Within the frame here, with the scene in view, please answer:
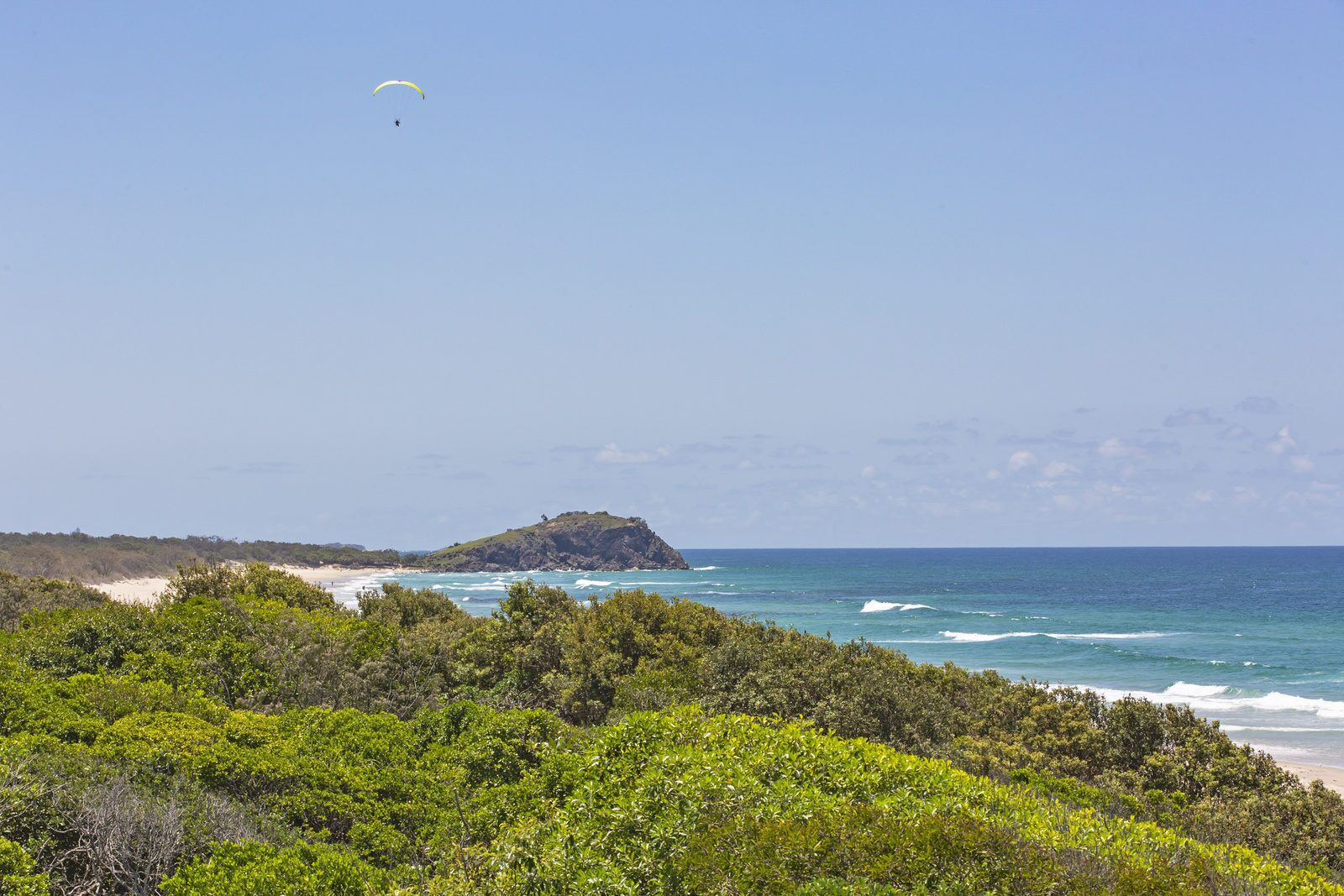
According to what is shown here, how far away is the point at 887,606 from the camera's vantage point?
278 ft

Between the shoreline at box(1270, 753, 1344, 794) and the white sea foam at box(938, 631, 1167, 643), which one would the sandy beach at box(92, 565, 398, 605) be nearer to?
the shoreline at box(1270, 753, 1344, 794)

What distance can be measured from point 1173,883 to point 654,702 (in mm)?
14621

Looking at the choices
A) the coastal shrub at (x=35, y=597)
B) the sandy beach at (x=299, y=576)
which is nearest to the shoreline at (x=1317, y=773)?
the coastal shrub at (x=35, y=597)

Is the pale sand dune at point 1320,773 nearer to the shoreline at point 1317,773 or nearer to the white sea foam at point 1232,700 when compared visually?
the shoreline at point 1317,773

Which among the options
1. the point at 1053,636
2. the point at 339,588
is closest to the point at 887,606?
the point at 1053,636

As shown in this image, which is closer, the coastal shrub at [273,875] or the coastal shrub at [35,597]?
the coastal shrub at [273,875]

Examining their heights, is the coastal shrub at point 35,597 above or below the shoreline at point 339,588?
above

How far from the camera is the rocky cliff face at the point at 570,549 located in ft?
519

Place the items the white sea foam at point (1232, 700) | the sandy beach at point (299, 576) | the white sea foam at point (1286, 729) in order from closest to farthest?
1. the white sea foam at point (1286, 729)
2. the white sea foam at point (1232, 700)
3. the sandy beach at point (299, 576)

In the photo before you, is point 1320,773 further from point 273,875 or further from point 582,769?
point 273,875

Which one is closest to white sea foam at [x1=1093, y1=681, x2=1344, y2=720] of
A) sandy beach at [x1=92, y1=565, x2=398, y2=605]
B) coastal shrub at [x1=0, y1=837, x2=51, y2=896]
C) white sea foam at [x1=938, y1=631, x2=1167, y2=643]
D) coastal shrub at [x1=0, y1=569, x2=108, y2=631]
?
white sea foam at [x1=938, y1=631, x2=1167, y2=643]

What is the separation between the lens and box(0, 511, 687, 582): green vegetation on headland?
92.2 m

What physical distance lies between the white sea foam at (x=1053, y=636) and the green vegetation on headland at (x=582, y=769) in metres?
38.4

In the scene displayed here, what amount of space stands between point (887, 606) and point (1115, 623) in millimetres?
19633
